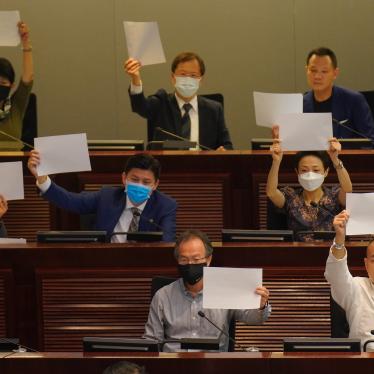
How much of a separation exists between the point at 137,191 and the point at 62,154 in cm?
37

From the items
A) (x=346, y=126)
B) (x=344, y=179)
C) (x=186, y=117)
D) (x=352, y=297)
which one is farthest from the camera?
(x=186, y=117)

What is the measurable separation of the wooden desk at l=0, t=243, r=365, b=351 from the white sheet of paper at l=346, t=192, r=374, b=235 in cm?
36

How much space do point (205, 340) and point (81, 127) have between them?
4.40m

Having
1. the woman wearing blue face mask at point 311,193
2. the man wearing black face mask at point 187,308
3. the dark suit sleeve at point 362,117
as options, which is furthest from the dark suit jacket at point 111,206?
the dark suit sleeve at point 362,117

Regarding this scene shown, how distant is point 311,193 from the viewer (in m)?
5.35

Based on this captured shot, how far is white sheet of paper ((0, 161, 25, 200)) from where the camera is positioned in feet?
16.7

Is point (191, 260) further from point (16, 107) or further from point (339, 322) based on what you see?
point (16, 107)

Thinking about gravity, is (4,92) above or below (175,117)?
above

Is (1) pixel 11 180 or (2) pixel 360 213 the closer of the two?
(2) pixel 360 213

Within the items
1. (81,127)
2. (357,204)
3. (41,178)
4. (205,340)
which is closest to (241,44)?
(81,127)

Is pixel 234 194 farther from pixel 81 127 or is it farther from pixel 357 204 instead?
pixel 81 127
